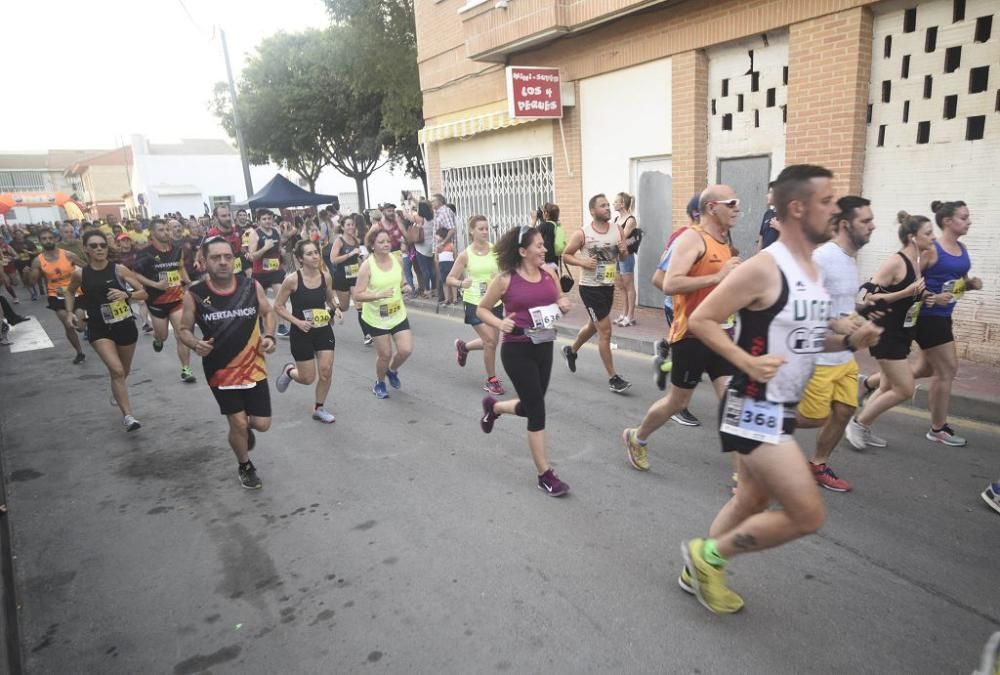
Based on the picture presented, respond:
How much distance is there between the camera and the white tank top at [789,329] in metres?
2.52

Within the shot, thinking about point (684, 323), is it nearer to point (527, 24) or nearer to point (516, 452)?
point (516, 452)

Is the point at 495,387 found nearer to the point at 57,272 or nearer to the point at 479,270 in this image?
the point at 479,270

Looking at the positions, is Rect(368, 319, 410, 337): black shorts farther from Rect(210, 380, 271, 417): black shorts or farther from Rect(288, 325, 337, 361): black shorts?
Rect(210, 380, 271, 417): black shorts

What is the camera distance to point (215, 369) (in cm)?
455

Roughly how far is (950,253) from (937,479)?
160 cm

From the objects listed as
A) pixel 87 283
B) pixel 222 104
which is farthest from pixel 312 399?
pixel 222 104

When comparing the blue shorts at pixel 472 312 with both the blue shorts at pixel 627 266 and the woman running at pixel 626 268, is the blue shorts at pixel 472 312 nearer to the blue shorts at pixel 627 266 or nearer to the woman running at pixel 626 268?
the woman running at pixel 626 268

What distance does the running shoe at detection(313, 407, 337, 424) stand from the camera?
241 inches

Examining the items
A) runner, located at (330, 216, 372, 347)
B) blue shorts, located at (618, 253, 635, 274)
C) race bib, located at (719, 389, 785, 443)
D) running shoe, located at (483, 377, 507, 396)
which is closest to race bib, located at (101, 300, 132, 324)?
runner, located at (330, 216, 372, 347)

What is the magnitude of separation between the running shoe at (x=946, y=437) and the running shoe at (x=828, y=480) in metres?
1.19

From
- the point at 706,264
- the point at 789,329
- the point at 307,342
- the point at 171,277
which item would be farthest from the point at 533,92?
the point at 789,329

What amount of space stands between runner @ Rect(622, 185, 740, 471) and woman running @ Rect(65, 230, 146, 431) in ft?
16.5

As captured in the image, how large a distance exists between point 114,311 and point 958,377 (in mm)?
8147

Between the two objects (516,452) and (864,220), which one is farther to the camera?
(516,452)
